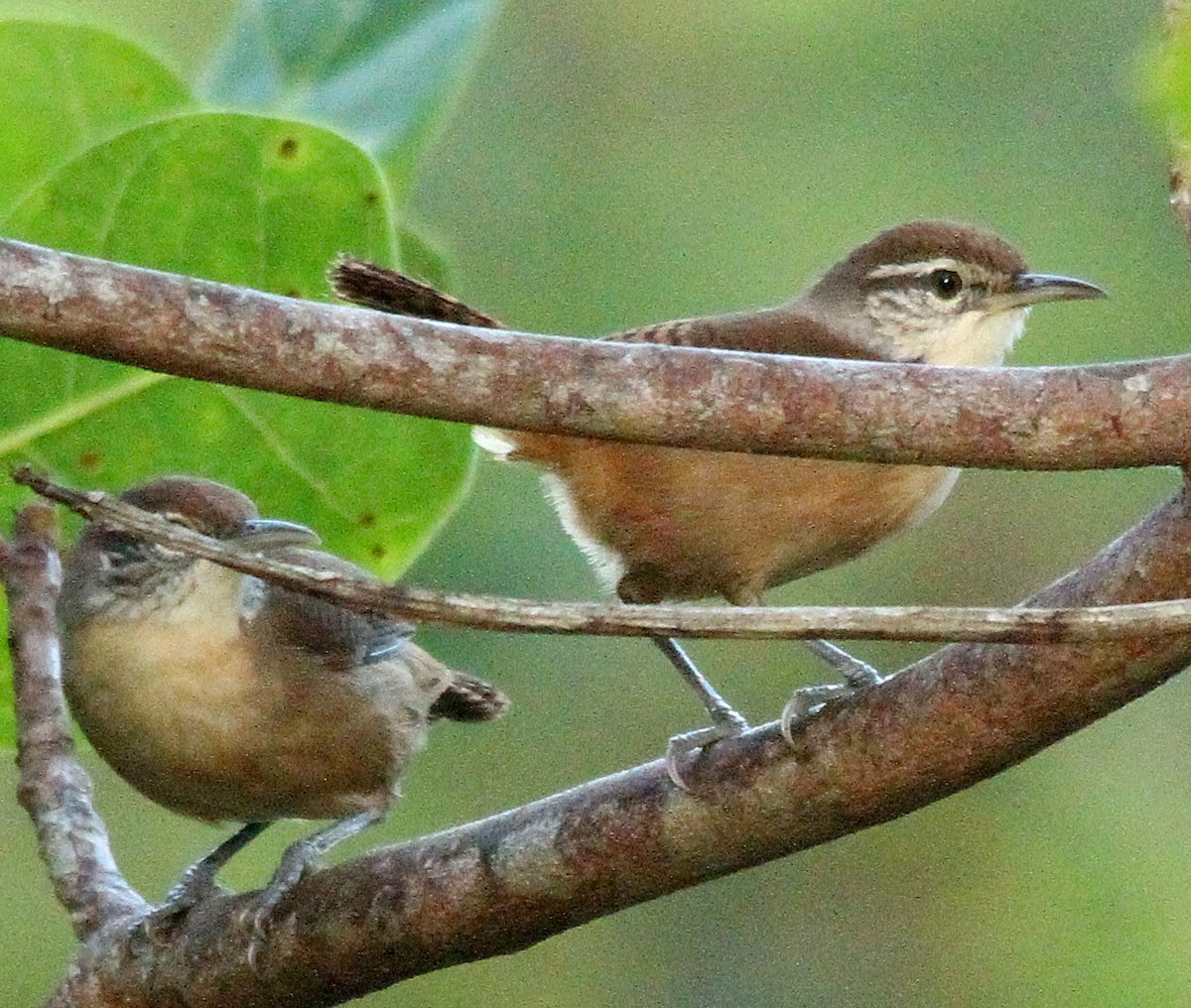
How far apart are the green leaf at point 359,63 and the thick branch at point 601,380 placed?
2.99 feet

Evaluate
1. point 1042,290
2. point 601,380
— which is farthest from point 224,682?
point 1042,290

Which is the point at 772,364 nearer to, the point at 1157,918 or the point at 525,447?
the point at 525,447

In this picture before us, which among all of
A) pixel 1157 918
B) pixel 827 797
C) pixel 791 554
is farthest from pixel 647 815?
pixel 1157 918

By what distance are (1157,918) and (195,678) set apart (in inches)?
115

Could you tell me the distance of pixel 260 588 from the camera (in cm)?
329

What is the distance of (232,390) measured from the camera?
274 centimetres

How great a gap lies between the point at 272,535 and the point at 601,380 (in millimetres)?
1307

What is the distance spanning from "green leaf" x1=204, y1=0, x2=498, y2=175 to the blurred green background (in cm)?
221

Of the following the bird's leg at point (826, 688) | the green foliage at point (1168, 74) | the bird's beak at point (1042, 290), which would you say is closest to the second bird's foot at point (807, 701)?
the bird's leg at point (826, 688)

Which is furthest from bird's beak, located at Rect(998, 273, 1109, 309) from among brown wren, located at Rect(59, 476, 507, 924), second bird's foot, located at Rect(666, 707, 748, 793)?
brown wren, located at Rect(59, 476, 507, 924)

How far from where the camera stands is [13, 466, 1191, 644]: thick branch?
1622 mm

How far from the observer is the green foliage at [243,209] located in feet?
8.21

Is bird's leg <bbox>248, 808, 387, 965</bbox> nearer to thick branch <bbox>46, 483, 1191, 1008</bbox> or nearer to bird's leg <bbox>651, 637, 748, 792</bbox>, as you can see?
thick branch <bbox>46, 483, 1191, 1008</bbox>

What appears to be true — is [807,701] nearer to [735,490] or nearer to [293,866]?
[735,490]
